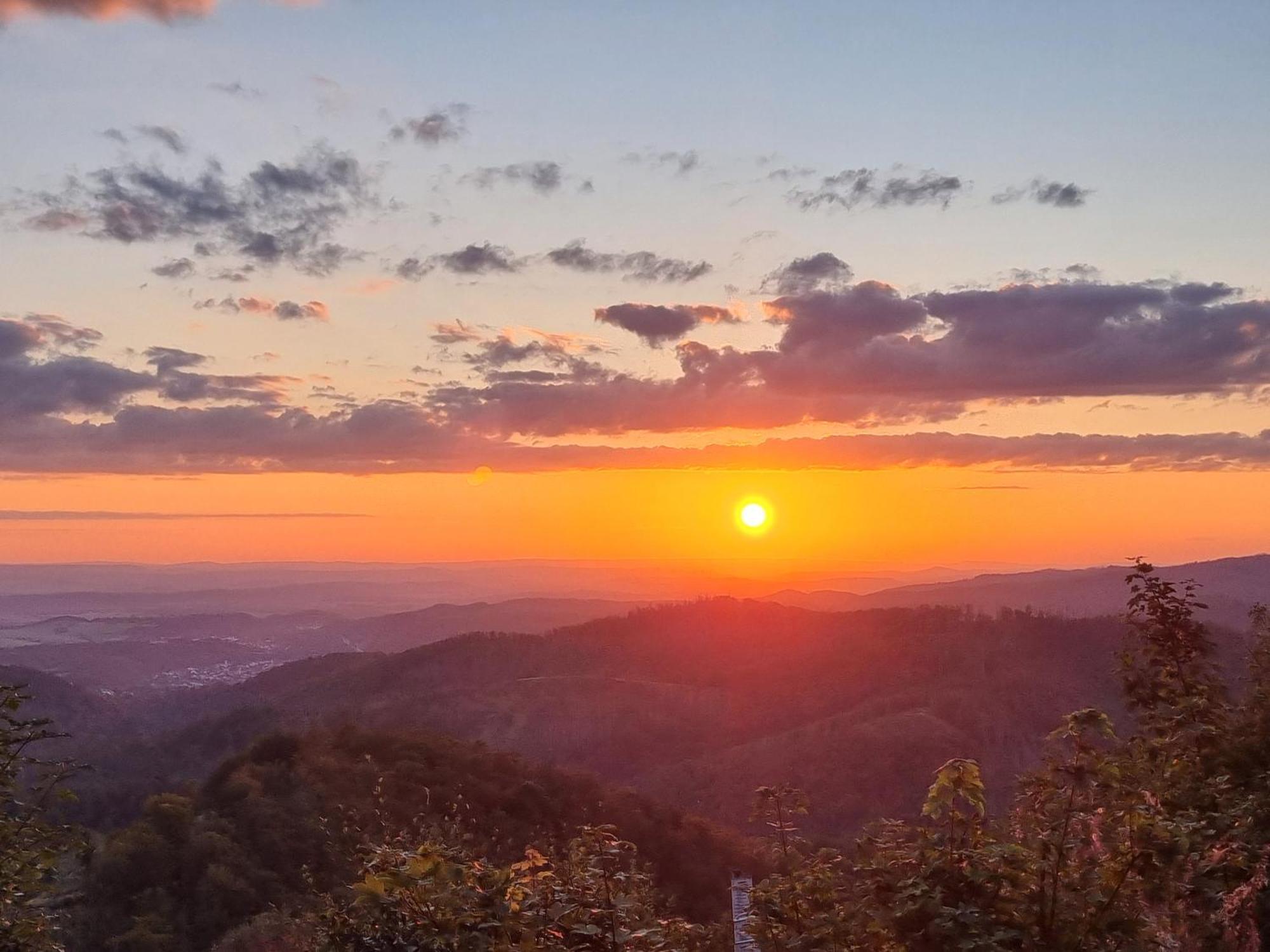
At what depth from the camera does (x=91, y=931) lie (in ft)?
123

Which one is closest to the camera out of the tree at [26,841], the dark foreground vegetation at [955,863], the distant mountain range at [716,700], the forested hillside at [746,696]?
the dark foreground vegetation at [955,863]

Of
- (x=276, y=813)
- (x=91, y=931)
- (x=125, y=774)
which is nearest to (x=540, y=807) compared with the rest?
(x=276, y=813)

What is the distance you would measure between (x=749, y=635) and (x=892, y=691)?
43443mm

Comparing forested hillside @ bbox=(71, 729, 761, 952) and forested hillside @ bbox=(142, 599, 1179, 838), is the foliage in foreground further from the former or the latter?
forested hillside @ bbox=(142, 599, 1179, 838)

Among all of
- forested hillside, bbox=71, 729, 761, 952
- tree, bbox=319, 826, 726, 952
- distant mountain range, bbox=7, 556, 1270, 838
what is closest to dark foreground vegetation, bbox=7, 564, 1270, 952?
tree, bbox=319, 826, 726, 952

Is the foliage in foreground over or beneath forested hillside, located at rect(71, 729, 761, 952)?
over

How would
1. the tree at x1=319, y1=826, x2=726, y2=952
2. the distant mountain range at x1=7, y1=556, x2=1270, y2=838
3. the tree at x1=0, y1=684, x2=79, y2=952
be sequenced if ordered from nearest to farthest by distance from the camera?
the tree at x1=319, y1=826, x2=726, y2=952
the tree at x1=0, y1=684, x2=79, y2=952
the distant mountain range at x1=7, y1=556, x2=1270, y2=838

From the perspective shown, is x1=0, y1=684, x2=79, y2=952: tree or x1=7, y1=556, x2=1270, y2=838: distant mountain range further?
x1=7, y1=556, x2=1270, y2=838: distant mountain range

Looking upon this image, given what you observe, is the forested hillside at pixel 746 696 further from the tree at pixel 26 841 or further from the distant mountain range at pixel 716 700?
the tree at pixel 26 841

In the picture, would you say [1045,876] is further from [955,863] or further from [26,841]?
[26,841]

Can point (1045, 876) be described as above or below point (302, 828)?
above

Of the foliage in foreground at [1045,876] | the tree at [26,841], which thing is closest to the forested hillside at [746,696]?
the tree at [26,841]

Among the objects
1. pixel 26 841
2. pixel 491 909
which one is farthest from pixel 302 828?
pixel 491 909

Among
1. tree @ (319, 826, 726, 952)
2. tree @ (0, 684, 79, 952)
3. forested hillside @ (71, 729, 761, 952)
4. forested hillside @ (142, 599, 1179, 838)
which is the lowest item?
forested hillside @ (142, 599, 1179, 838)
